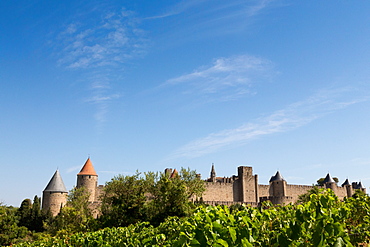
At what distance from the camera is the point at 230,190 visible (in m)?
52.5

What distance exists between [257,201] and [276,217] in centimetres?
5013

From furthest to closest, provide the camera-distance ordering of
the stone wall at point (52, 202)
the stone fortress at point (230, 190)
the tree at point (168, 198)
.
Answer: the stone fortress at point (230, 190) → the stone wall at point (52, 202) → the tree at point (168, 198)

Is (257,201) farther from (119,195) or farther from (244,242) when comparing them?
(244,242)

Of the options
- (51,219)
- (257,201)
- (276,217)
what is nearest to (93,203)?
(51,219)

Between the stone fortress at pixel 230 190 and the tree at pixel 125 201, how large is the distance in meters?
7.94

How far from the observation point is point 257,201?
53250 mm

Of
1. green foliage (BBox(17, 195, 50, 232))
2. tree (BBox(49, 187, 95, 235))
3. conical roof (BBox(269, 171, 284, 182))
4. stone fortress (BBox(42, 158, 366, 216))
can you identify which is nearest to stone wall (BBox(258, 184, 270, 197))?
stone fortress (BBox(42, 158, 366, 216))

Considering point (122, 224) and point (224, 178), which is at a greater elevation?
point (224, 178)

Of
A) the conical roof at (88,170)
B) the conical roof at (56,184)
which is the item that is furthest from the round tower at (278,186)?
the conical roof at (56,184)

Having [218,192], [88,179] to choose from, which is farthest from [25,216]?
[218,192]

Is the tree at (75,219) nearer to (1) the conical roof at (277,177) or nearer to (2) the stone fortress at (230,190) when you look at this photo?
(2) the stone fortress at (230,190)

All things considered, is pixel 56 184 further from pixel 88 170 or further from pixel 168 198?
pixel 168 198

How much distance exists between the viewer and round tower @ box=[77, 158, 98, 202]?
1797 inches

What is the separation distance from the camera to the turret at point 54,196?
4478 cm
